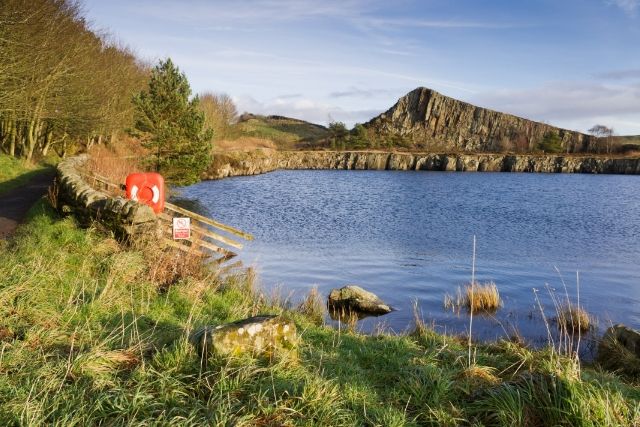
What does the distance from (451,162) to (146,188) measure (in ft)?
274

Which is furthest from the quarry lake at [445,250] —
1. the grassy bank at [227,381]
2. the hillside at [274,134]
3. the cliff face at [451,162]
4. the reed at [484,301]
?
the cliff face at [451,162]

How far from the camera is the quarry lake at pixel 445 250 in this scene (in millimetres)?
13875

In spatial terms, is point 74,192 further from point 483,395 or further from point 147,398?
point 483,395

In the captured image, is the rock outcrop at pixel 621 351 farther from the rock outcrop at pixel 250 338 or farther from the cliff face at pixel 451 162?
the cliff face at pixel 451 162

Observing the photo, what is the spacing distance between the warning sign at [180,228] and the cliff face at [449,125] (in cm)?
11501

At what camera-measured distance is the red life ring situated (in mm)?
14508

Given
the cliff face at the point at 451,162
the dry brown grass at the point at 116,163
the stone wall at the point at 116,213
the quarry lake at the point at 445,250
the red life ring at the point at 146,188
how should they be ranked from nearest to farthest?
the stone wall at the point at 116,213 < the quarry lake at the point at 445,250 < the red life ring at the point at 146,188 < the dry brown grass at the point at 116,163 < the cliff face at the point at 451,162

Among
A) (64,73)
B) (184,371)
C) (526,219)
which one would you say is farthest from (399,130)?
(184,371)

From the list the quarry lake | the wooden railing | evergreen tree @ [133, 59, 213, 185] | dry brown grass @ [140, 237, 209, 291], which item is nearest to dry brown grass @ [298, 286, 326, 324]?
the quarry lake

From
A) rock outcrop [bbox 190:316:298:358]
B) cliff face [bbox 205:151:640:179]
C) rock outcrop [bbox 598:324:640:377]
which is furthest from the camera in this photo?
cliff face [bbox 205:151:640:179]

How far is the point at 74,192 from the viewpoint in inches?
546

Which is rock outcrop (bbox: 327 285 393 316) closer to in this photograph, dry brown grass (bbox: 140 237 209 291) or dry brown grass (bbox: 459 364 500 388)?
dry brown grass (bbox: 140 237 209 291)

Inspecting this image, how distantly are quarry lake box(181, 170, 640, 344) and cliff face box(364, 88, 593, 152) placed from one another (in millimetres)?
89264

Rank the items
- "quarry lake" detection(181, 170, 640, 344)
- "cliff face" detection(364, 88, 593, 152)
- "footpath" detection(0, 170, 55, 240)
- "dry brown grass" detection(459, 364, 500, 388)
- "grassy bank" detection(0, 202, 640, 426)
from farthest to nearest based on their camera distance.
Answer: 1. "cliff face" detection(364, 88, 593, 152)
2. "quarry lake" detection(181, 170, 640, 344)
3. "footpath" detection(0, 170, 55, 240)
4. "dry brown grass" detection(459, 364, 500, 388)
5. "grassy bank" detection(0, 202, 640, 426)
